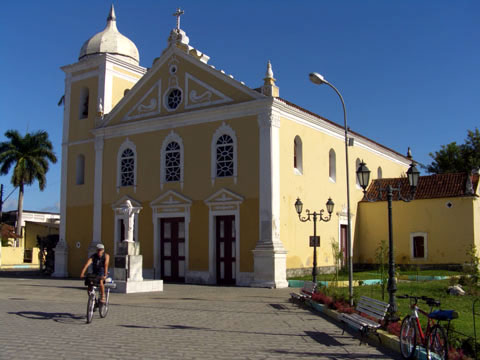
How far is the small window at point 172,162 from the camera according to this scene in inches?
1022

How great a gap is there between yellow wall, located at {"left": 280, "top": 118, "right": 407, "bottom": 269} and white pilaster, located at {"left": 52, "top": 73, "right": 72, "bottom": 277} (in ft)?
43.2

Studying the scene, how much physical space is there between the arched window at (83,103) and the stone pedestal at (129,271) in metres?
12.9

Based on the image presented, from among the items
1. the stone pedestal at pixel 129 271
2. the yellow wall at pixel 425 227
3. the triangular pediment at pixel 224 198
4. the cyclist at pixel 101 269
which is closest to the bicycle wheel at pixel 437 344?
the cyclist at pixel 101 269

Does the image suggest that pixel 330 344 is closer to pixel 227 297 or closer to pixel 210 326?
A: pixel 210 326

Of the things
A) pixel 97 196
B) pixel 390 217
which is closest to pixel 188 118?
pixel 97 196

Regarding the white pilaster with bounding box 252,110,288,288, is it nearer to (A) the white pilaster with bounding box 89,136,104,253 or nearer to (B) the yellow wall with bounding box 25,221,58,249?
(A) the white pilaster with bounding box 89,136,104,253

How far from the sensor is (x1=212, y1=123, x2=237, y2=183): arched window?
2409 cm

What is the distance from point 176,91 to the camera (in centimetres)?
2661

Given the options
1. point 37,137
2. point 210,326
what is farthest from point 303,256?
point 37,137

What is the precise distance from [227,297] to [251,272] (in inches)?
178

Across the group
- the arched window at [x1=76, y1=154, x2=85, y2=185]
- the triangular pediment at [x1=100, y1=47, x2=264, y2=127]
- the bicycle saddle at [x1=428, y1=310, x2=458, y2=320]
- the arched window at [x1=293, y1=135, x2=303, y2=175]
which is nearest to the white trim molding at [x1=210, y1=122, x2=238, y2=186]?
the triangular pediment at [x1=100, y1=47, x2=264, y2=127]

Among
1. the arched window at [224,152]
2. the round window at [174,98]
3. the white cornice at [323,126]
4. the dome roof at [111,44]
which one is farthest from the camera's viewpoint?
the dome roof at [111,44]

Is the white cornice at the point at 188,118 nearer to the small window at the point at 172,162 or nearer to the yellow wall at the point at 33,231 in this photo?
the small window at the point at 172,162

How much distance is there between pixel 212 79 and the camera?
2520 cm
